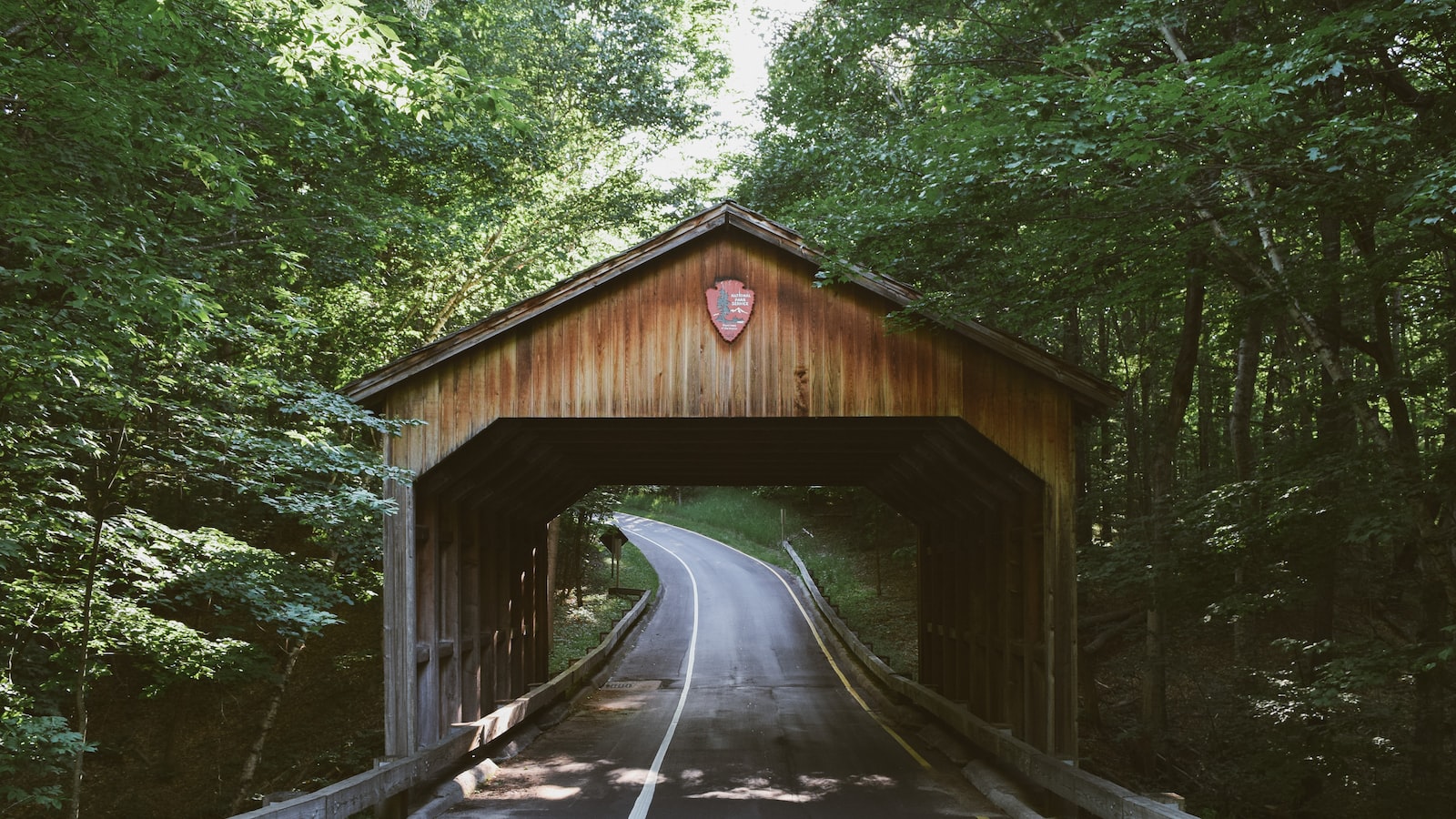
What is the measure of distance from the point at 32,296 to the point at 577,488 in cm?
845

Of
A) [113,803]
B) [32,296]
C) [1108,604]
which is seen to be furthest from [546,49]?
[1108,604]

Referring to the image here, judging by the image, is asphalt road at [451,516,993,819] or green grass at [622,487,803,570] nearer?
asphalt road at [451,516,993,819]

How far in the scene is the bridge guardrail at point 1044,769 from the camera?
6.72 meters

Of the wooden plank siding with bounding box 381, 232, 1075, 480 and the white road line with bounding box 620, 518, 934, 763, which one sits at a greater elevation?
the wooden plank siding with bounding box 381, 232, 1075, 480

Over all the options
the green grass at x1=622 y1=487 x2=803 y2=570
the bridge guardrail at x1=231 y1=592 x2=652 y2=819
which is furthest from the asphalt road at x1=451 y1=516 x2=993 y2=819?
the green grass at x1=622 y1=487 x2=803 y2=570

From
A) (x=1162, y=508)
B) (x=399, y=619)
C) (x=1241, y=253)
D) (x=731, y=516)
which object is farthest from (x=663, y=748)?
(x=731, y=516)

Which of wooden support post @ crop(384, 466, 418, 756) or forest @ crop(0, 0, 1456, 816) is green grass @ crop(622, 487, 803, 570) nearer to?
forest @ crop(0, 0, 1456, 816)

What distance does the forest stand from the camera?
7324 mm

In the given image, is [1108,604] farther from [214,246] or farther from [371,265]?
[214,246]

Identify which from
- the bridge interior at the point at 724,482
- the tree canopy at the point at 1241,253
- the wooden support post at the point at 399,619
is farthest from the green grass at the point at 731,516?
the wooden support post at the point at 399,619

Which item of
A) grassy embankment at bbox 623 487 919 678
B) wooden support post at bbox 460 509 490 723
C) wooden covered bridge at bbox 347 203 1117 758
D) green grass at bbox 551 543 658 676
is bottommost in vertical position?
green grass at bbox 551 543 658 676

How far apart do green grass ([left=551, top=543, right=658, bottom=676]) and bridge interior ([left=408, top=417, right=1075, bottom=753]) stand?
5445mm

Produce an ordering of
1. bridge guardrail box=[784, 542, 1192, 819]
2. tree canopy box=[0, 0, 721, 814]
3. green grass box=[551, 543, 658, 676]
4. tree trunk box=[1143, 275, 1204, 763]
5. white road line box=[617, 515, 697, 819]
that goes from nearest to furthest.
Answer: bridge guardrail box=[784, 542, 1192, 819], tree canopy box=[0, 0, 721, 814], white road line box=[617, 515, 697, 819], tree trunk box=[1143, 275, 1204, 763], green grass box=[551, 543, 658, 676]

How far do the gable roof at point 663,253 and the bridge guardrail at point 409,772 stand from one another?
139 inches
